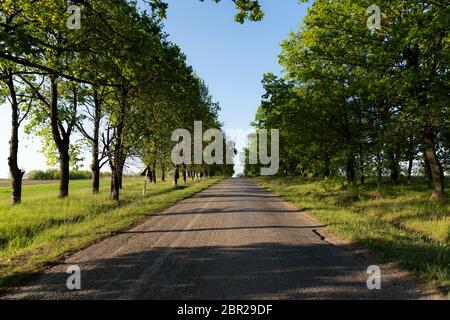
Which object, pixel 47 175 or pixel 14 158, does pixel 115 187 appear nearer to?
pixel 14 158

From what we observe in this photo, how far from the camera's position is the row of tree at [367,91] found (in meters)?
15.1

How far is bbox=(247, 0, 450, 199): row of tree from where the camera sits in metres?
15.1

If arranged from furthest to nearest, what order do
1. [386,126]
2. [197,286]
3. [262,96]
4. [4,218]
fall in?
[262,96] → [386,126] → [4,218] → [197,286]

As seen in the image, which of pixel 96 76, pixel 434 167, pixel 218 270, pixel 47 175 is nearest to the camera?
pixel 218 270

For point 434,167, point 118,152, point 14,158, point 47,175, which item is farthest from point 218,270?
point 47,175

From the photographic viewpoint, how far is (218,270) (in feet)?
20.6

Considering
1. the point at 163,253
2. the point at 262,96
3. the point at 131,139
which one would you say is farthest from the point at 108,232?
the point at 262,96

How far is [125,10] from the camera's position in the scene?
1027cm

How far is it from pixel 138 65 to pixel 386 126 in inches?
511

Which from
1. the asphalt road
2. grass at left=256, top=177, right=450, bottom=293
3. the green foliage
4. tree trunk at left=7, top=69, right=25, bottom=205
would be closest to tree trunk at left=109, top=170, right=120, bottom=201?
tree trunk at left=7, top=69, right=25, bottom=205

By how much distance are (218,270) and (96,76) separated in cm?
632

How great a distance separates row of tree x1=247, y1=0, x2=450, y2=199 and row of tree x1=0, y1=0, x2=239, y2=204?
6897 millimetres

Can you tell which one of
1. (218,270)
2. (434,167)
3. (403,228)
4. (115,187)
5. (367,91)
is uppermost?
(367,91)
